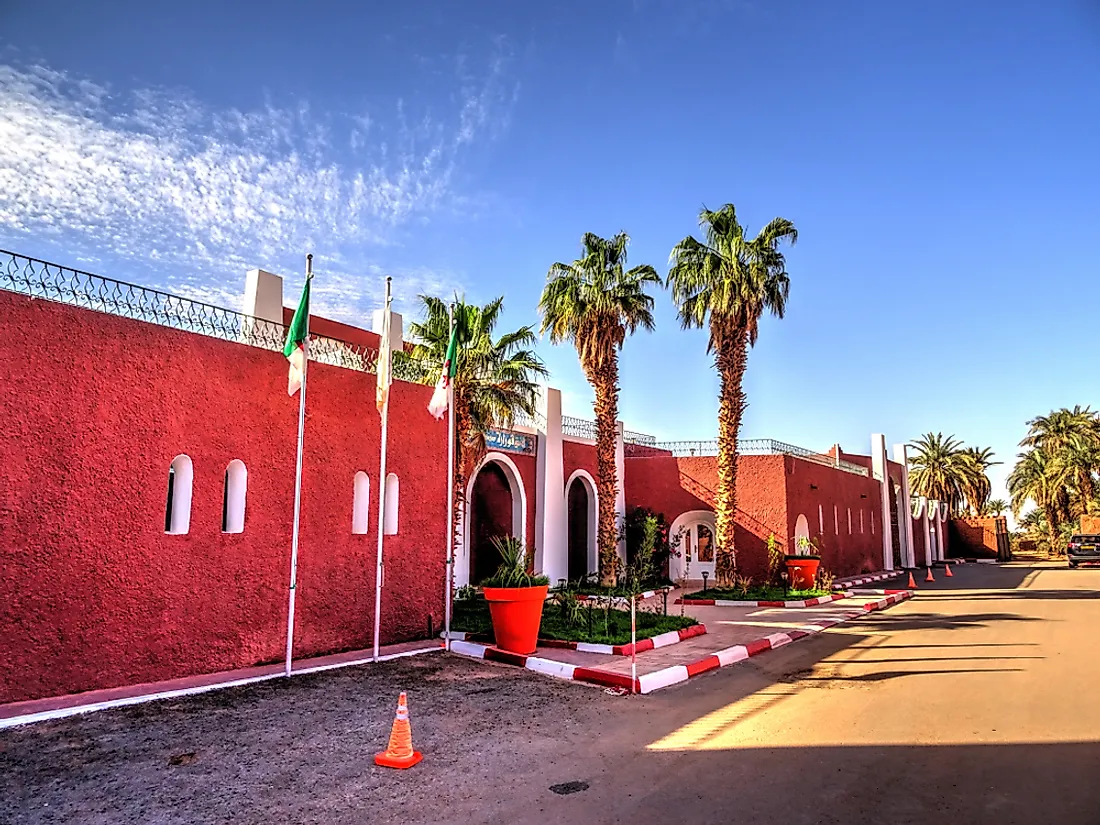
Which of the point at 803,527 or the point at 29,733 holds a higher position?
the point at 803,527

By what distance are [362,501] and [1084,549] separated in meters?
40.5

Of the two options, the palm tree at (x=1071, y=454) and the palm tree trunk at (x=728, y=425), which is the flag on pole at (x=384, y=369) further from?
the palm tree at (x=1071, y=454)

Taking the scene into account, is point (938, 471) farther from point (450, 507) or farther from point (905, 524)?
point (450, 507)

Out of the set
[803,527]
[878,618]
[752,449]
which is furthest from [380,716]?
[803,527]

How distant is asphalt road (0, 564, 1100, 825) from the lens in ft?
15.9

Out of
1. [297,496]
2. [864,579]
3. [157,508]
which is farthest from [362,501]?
[864,579]

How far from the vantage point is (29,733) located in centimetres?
645

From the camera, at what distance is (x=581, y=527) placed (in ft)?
78.1

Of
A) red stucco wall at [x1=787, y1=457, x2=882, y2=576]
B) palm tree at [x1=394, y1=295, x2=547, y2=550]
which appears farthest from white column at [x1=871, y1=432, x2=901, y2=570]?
palm tree at [x1=394, y1=295, x2=547, y2=550]

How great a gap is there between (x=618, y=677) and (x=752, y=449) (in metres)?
16.9

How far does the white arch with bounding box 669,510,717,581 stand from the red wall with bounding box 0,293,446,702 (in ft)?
53.4

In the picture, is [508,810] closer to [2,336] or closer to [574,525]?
[2,336]

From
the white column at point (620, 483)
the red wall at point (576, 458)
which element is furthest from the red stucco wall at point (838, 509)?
the red wall at point (576, 458)

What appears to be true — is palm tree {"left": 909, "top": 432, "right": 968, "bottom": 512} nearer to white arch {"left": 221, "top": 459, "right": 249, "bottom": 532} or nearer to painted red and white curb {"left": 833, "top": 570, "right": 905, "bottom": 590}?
painted red and white curb {"left": 833, "top": 570, "right": 905, "bottom": 590}
